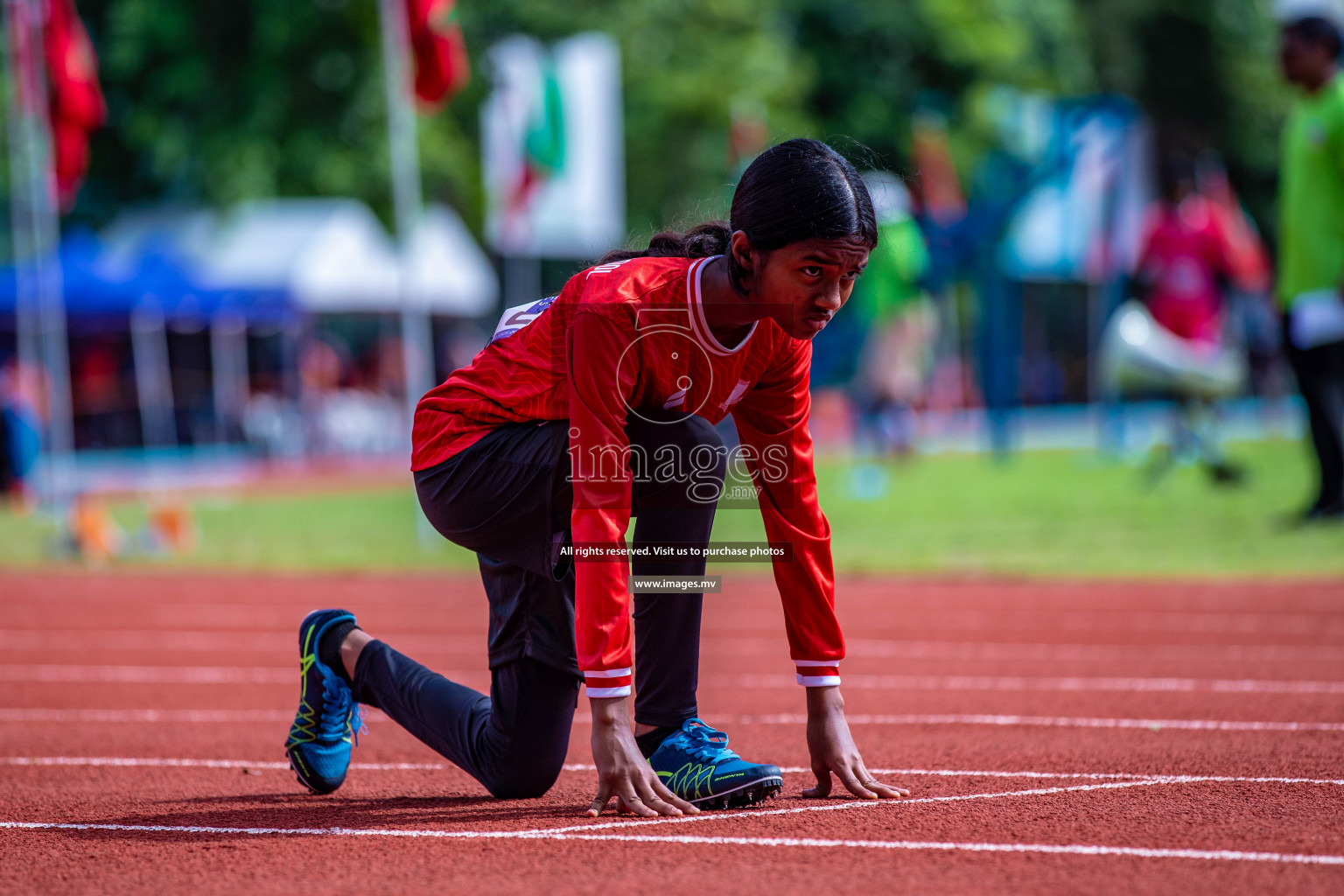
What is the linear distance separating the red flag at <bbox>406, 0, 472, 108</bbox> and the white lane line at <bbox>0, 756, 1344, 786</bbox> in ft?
27.9

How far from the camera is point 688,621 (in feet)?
10.6

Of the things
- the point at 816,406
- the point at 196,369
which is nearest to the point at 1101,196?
the point at 816,406

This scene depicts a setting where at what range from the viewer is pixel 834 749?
10.4 feet

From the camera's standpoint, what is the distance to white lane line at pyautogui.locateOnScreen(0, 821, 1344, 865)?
263 centimetres

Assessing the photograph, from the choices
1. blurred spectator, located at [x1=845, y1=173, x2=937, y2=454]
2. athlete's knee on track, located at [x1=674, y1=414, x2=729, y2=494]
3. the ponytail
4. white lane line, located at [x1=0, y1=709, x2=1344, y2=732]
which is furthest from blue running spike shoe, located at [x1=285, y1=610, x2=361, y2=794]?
blurred spectator, located at [x1=845, y1=173, x2=937, y2=454]

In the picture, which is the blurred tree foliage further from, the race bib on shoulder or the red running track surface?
the race bib on shoulder

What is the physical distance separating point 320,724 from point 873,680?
8.38ft

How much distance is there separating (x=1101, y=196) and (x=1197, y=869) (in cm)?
1795

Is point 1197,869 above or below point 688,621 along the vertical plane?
below

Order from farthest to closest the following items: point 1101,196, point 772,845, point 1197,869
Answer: point 1101,196, point 772,845, point 1197,869

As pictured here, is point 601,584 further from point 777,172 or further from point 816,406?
point 816,406

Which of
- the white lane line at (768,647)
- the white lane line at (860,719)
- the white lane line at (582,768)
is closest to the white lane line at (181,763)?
the white lane line at (582,768)

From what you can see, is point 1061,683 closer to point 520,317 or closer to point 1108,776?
point 1108,776

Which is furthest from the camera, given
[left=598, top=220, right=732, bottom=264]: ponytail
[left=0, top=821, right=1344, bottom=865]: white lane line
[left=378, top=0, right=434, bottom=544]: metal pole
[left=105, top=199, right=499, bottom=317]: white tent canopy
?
[left=105, top=199, right=499, bottom=317]: white tent canopy
